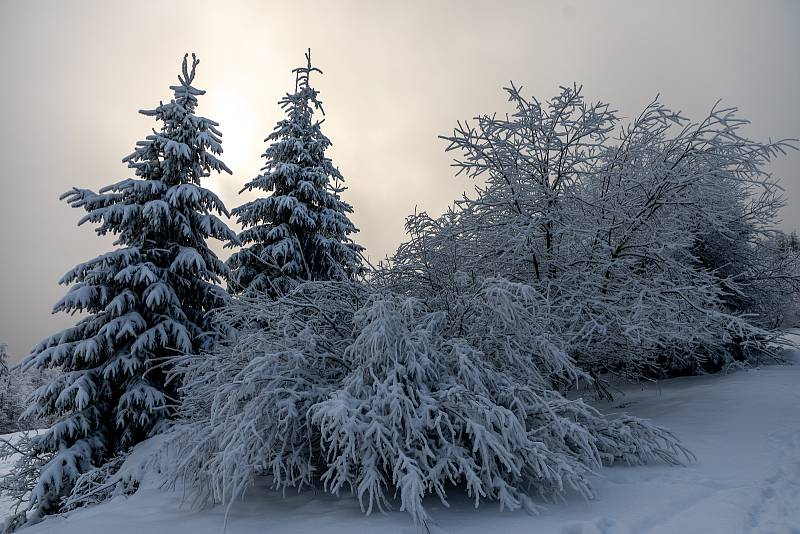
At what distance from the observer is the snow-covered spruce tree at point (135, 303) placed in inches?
334

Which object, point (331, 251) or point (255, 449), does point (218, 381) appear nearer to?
point (255, 449)

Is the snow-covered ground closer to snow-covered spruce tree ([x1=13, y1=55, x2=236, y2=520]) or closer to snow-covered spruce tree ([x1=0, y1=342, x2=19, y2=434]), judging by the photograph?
snow-covered spruce tree ([x1=13, y1=55, x2=236, y2=520])

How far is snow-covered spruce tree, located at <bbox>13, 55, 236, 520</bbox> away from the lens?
8484mm

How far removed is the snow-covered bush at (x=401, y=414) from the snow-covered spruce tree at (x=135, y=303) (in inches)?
163

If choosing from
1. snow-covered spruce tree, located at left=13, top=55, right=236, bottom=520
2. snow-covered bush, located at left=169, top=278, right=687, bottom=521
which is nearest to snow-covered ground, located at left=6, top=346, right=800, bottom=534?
snow-covered bush, located at left=169, top=278, right=687, bottom=521

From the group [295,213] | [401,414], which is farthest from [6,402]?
[401,414]

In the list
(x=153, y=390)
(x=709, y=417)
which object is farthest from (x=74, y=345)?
(x=709, y=417)

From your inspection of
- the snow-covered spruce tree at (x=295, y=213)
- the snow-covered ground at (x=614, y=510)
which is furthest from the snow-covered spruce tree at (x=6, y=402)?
the snow-covered ground at (x=614, y=510)

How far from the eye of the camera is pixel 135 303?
923 centimetres

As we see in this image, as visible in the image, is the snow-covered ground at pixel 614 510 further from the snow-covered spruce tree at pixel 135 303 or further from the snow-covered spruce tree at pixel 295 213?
the snow-covered spruce tree at pixel 295 213

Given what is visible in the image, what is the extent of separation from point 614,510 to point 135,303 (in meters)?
8.90

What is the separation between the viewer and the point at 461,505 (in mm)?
4078

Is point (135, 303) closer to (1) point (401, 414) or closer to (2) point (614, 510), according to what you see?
(1) point (401, 414)

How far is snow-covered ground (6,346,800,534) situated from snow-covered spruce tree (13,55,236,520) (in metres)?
4.15
